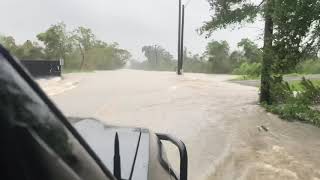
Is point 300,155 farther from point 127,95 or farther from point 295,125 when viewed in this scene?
point 127,95

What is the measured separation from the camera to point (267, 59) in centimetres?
1725

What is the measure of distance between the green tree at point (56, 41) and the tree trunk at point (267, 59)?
160ft

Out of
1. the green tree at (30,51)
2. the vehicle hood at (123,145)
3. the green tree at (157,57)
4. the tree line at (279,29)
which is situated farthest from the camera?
the green tree at (157,57)

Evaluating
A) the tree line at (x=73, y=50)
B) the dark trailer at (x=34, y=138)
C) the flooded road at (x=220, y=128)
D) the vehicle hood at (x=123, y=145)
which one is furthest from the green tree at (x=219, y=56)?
the dark trailer at (x=34, y=138)

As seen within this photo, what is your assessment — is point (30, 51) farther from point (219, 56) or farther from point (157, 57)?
point (157, 57)

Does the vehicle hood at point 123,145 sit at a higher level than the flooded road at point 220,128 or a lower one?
higher

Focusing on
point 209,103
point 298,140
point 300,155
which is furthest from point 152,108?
point 300,155

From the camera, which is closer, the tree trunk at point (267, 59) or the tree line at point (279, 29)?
the tree line at point (279, 29)

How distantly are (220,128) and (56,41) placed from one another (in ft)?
186

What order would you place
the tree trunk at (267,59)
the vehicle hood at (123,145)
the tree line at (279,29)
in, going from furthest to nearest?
the tree trunk at (267,59) → the tree line at (279,29) → the vehicle hood at (123,145)

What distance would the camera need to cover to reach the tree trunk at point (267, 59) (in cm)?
1669

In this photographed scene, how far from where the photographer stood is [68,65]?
75.6 m

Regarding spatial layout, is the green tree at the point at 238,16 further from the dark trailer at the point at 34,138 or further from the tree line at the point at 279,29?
the dark trailer at the point at 34,138

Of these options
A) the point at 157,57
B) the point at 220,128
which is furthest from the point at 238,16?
the point at 157,57
